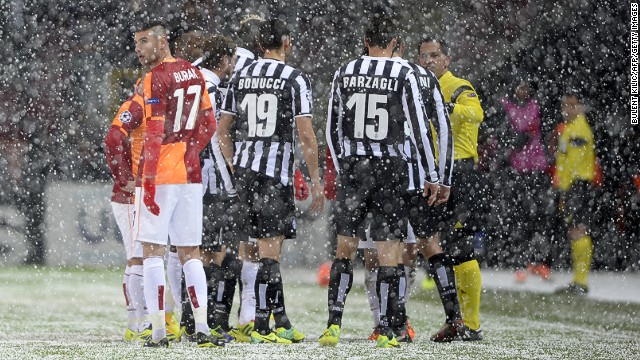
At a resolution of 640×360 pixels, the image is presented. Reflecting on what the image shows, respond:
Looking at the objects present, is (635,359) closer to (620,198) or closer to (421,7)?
(620,198)

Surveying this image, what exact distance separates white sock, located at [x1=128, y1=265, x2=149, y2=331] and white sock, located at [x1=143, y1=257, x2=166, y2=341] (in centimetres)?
71

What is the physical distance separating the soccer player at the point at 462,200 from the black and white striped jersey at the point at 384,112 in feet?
1.68

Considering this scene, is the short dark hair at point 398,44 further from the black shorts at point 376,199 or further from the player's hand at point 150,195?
the player's hand at point 150,195

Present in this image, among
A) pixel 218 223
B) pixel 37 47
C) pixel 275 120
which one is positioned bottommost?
pixel 218 223

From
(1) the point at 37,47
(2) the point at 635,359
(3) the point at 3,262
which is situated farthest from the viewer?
(1) the point at 37,47

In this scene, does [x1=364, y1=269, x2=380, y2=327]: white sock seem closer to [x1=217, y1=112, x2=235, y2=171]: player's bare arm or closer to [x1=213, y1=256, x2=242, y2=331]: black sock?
[x1=213, y1=256, x2=242, y2=331]: black sock

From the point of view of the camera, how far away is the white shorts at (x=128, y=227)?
289 inches

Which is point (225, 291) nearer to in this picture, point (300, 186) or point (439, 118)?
point (300, 186)

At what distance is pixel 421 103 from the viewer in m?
6.96

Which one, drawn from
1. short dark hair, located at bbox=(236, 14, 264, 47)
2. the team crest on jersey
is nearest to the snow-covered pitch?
the team crest on jersey

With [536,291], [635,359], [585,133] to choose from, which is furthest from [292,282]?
[635,359]

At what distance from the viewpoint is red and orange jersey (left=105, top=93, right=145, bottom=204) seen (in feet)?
22.9

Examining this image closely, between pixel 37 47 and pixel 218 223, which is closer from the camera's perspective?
pixel 218 223

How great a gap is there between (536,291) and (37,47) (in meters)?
8.19
